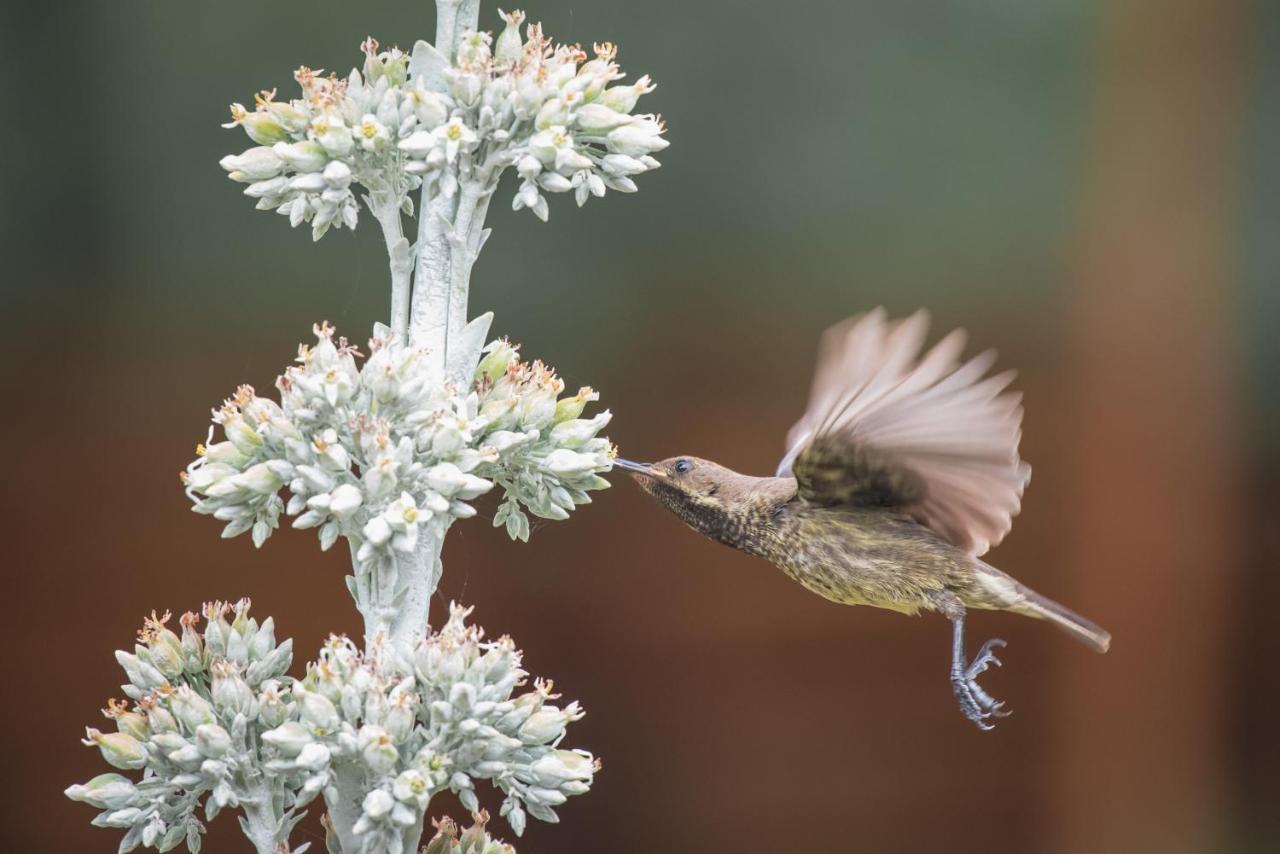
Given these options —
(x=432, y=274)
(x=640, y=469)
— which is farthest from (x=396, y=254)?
(x=640, y=469)

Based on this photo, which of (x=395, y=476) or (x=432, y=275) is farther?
(x=432, y=275)

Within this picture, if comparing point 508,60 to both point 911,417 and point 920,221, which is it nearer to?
point 911,417

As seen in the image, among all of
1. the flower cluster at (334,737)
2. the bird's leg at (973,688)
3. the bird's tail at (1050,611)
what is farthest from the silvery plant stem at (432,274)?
the bird's tail at (1050,611)

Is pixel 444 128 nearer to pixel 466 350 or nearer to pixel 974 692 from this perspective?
pixel 466 350

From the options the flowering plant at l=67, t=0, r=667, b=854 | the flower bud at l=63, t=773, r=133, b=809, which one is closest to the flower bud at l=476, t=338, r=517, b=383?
the flowering plant at l=67, t=0, r=667, b=854

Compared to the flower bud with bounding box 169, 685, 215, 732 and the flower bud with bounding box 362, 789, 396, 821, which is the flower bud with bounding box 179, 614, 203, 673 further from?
the flower bud with bounding box 362, 789, 396, 821

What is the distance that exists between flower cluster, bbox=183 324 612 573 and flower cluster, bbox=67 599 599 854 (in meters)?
0.18

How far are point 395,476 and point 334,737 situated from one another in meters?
0.37

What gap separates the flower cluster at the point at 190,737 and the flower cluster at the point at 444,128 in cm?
66

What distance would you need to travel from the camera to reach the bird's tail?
256cm

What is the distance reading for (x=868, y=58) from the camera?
457 centimetres

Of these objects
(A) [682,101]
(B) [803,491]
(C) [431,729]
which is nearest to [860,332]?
(B) [803,491]

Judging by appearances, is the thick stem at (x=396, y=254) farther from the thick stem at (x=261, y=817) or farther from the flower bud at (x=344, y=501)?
the thick stem at (x=261, y=817)

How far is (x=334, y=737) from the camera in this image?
203cm
